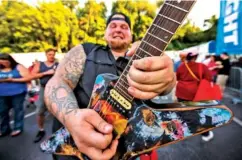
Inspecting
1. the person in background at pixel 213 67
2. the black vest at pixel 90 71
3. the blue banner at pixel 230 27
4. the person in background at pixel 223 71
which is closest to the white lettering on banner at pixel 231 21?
the blue banner at pixel 230 27

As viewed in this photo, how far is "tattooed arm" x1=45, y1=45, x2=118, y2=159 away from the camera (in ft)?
3.09

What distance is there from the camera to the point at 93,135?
923 mm

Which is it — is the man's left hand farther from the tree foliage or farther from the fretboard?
the tree foliage

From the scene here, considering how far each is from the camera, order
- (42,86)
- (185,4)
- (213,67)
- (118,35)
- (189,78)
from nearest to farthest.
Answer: (185,4) < (118,35) < (189,78) < (42,86) < (213,67)

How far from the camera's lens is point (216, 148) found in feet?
11.2

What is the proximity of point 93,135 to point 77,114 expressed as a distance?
0.16m

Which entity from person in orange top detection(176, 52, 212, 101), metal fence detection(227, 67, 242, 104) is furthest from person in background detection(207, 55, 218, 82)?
person in orange top detection(176, 52, 212, 101)

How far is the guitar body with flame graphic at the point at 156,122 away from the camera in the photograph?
97cm

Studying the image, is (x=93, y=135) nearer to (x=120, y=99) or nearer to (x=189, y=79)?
(x=120, y=99)

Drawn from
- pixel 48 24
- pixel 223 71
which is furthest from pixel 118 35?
pixel 48 24

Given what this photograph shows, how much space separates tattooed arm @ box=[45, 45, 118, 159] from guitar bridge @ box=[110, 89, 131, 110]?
13cm

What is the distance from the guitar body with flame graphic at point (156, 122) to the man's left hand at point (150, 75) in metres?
0.18

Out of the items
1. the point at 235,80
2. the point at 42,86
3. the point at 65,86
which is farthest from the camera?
the point at 235,80

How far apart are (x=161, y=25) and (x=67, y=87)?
0.75m
